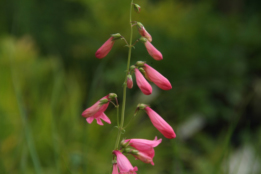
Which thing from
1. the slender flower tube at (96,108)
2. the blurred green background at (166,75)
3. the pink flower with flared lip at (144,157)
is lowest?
the blurred green background at (166,75)

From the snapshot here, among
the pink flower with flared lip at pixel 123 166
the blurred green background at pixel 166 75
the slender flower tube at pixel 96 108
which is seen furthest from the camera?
the blurred green background at pixel 166 75

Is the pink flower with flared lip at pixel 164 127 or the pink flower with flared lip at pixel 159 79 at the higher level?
the pink flower with flared lip at pixel 159 79

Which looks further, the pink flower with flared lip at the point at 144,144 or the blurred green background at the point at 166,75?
the blurred green background at the point at 166,75

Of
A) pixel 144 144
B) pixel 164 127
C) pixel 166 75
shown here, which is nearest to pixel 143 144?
pixel 144 144

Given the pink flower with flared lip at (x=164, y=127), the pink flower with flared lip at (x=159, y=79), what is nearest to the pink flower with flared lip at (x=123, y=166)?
the pink flower with flared lip at (x=164, y=127)

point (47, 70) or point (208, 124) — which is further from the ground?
point (47, 70)

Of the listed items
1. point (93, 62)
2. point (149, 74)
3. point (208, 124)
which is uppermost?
point (149, 74)

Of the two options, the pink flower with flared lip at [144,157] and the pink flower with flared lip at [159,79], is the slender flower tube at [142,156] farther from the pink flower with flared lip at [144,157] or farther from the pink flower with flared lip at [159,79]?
the pink flower with flared lip at [159,79]

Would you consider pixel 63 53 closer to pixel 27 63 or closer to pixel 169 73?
pixel 27 63

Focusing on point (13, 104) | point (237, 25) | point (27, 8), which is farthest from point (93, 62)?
point (27, 8)
